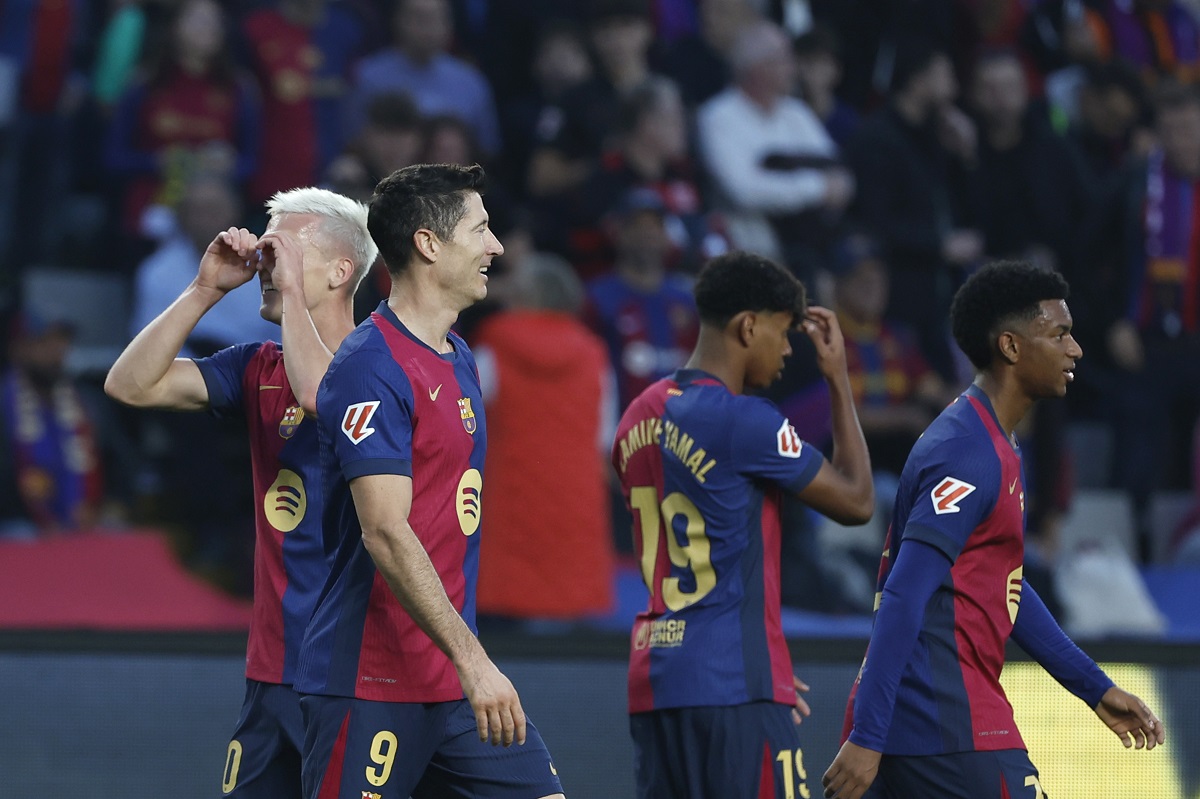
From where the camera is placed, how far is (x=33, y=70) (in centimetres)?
943

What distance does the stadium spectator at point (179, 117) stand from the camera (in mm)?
8945

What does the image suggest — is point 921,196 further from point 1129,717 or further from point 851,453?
point 1129,717

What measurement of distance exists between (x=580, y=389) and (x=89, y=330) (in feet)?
9.58

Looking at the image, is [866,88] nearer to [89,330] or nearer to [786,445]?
[89,330]

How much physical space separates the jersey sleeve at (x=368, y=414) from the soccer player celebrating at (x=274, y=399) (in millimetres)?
471

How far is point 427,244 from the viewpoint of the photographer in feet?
11.9

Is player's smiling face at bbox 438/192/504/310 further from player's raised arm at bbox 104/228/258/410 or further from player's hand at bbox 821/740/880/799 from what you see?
player's hand at bbox 821/740/880/799

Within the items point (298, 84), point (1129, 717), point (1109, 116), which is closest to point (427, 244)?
point (1129, 717)

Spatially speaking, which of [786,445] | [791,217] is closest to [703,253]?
[791,217]

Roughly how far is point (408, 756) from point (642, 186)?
5.91 m

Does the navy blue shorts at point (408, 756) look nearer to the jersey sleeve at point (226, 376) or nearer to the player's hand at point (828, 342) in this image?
the jersey sleeve at point (226, 376)

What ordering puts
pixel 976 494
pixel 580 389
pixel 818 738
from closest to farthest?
pixel 976 494 → pixel 818 738 → pixel 580 389

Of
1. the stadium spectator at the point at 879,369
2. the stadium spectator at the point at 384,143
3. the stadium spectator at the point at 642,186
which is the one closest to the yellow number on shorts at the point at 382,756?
the stadium spectator at the point at 384,143

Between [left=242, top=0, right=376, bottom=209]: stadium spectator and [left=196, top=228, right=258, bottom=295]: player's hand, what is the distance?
4943mm
